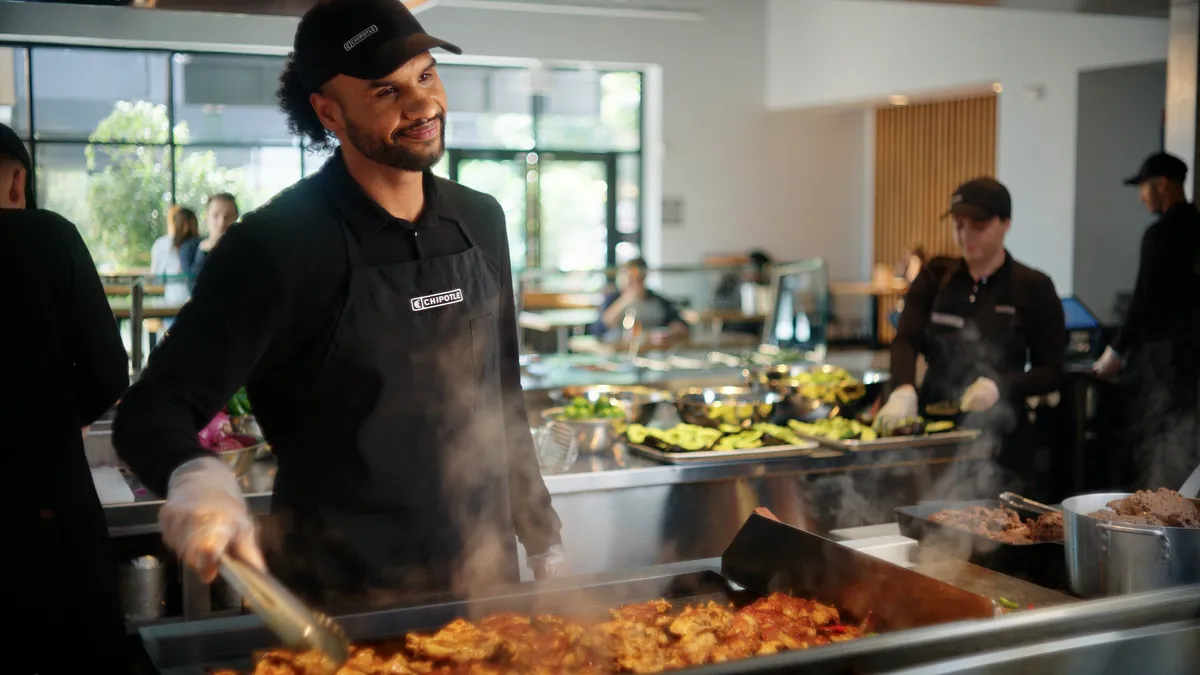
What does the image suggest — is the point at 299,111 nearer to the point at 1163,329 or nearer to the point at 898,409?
the point at 898,409

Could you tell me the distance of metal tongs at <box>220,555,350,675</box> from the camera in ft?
4.10

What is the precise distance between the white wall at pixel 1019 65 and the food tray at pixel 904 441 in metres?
4.91

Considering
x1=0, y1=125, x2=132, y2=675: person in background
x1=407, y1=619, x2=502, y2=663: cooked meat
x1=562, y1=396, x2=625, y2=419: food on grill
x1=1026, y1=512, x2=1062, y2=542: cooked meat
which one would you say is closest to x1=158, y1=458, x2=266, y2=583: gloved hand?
x1=407, y1=619, x2=502, y2=663: cooked meat

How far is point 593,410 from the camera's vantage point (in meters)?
3.64

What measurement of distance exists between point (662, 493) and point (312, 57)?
1904 millimetres

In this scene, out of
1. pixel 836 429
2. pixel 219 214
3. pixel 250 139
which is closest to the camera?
pixel 836 429

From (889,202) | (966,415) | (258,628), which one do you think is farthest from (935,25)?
(258,628)

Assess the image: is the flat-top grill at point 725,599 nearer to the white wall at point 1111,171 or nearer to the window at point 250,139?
the window at point 250,139

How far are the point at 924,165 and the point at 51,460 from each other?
424 inches

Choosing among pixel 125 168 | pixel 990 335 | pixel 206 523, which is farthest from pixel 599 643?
pixel 125 168

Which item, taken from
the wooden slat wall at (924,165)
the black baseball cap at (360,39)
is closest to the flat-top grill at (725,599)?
the black baseball cap at (360,39)

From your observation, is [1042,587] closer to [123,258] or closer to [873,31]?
[123,258]

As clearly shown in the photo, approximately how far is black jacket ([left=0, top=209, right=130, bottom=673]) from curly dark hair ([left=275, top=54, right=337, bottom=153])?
1.92ft

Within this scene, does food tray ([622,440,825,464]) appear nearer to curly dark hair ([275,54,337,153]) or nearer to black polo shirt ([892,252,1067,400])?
black polo shirt ([892,252,1067,400])
